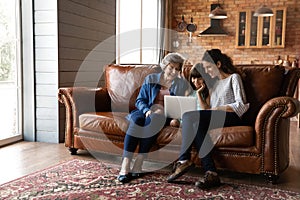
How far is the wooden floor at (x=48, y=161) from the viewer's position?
262cm

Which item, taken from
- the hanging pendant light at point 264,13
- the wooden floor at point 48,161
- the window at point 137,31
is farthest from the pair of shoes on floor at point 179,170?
the hanging pendant light at point 264,13

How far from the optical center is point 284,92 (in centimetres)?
280

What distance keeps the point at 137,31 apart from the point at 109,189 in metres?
4.16

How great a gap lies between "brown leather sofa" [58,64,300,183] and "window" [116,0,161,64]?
2.01m

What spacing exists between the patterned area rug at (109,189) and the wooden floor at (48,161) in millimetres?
158

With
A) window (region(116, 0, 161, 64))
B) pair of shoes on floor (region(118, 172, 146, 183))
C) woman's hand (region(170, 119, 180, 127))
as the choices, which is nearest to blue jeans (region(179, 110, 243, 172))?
woman's hand (region(170, 119, 180, 127))

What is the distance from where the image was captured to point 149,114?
109 inches

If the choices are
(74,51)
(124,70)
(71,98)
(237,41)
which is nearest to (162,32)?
(237,41)

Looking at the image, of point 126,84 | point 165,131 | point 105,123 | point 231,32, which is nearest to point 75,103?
point 105,123

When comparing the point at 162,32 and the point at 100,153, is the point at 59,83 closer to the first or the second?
the point at 100,153

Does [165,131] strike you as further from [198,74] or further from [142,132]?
[198,74]

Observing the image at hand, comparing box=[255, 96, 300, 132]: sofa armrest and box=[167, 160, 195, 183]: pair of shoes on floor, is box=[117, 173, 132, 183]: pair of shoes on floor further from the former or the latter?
box=[255, 96, 300, 132]: sofa armrest

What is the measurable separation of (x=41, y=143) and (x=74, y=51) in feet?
3.81

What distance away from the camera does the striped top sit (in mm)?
2629
